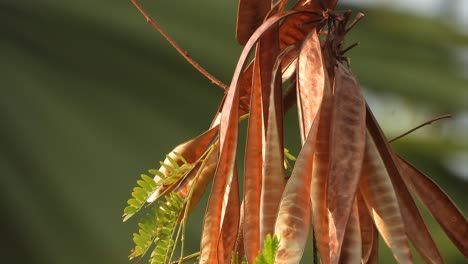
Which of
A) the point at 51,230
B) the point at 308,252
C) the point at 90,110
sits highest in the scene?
the point at 90,110

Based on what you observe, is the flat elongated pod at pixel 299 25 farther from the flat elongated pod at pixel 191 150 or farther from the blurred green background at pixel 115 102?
the blurred green background at pixel 115 102

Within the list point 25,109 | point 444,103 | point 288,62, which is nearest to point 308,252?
point 444,103

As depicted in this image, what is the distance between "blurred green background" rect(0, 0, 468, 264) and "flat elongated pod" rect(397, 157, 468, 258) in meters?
0.58

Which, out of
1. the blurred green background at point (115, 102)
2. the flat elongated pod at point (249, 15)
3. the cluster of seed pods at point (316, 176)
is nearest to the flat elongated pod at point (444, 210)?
the cluster of seed pods at point (316, 176)

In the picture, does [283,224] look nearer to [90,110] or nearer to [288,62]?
[288,62]

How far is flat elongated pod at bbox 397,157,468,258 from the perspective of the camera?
39cm

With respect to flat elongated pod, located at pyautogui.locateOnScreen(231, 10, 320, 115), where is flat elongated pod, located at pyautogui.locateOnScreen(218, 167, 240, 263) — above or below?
below

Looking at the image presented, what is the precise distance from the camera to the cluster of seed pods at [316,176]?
13.1 inches

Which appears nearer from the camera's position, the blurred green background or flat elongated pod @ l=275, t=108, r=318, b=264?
flat elongated pod @ l=275, t=108, r=318, b=264

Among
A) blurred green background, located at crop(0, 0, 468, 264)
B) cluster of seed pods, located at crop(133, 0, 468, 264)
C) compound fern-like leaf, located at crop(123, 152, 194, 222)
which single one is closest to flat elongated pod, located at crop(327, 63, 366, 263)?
cluster of seed pods, located at crop(133, 0, 468, 264)

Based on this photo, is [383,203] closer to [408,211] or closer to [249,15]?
[408,211]

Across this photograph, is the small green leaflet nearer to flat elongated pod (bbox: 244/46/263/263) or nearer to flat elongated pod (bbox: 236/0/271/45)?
flat elongated pod (bbox: 244/46/263/263)

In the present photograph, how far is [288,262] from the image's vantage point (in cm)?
32

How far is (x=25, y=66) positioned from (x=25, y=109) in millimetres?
55
